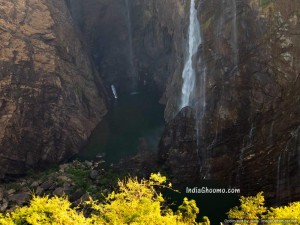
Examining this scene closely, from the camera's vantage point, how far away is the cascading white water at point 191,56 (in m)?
54.6

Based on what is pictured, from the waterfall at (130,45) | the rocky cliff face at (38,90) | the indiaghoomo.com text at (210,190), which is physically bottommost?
the indiaghoomo.com text at (210,190)

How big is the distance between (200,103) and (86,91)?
1143 inches

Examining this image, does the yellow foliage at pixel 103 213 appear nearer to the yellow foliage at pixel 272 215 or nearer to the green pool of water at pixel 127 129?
the yellow foliage at pixel 272 215

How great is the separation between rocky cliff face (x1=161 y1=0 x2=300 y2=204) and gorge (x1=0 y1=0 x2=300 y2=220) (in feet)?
0.34

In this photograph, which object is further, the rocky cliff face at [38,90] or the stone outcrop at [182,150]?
the rocky cliff face at [38,90]

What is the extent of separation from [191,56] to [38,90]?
73.6 ft

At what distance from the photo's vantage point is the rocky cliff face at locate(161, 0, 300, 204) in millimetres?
42438

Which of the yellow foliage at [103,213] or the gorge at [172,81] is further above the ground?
the gorge at [172,81]

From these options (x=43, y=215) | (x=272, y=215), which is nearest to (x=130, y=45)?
(x=272, y=215)

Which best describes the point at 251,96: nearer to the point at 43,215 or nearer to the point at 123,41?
the point at 43,215

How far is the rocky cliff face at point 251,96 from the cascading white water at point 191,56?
266 cm

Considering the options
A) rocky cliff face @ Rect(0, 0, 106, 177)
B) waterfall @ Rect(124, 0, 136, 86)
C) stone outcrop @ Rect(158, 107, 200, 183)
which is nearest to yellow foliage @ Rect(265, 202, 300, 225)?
stone outcrop @ Rect(158, 107, 200, 183)

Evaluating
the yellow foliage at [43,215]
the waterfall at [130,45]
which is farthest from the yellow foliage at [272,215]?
the waterfall at [130,45]

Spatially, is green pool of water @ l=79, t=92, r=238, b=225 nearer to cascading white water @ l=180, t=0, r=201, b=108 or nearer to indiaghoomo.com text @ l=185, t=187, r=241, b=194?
indiaghoomo.com text @ l=185, t=187, r=241, b=194
